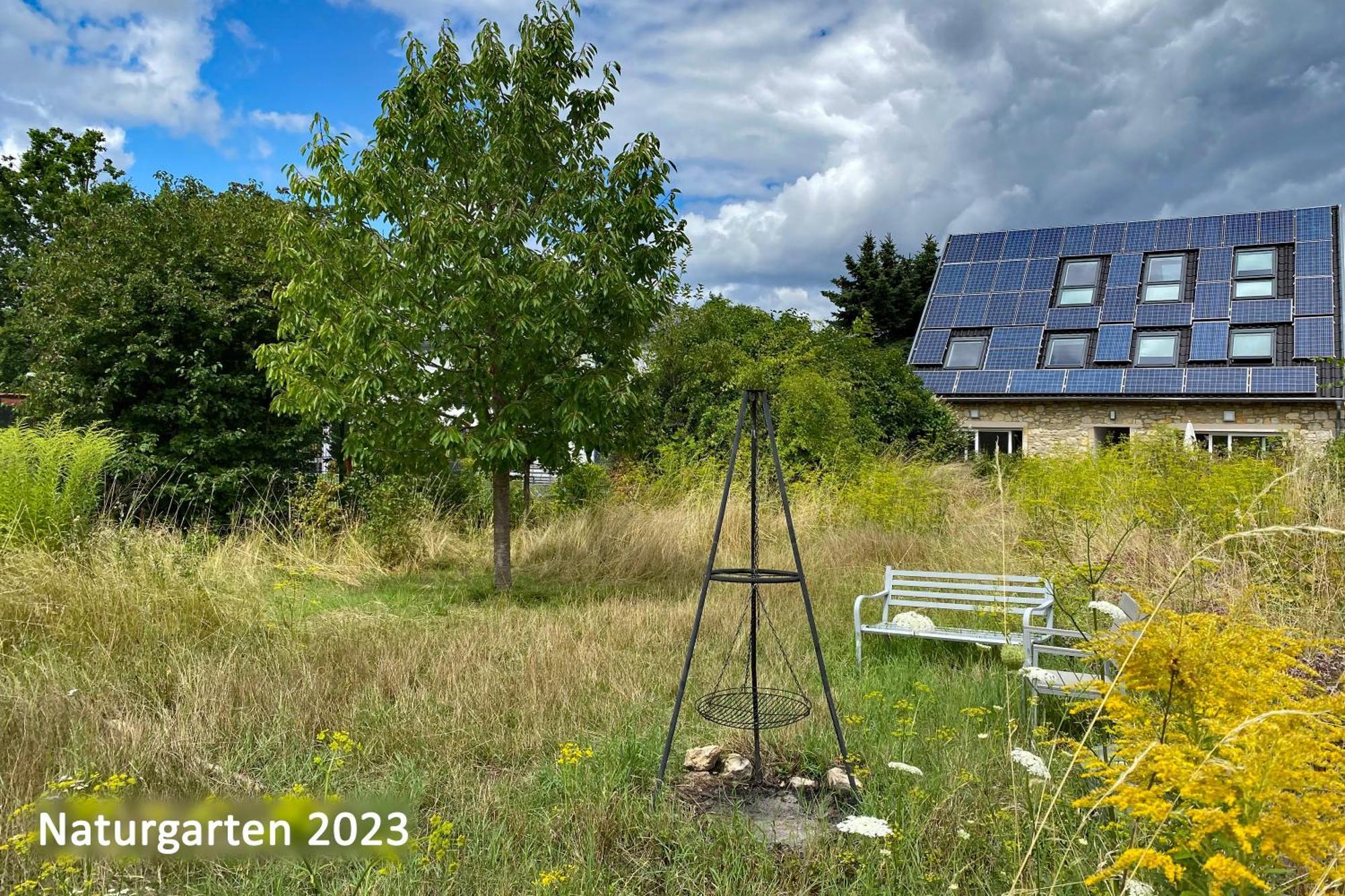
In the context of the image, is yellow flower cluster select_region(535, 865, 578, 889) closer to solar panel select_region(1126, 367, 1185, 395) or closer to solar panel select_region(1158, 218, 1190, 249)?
solar panel select_region(1126, 367, 1185, 395)

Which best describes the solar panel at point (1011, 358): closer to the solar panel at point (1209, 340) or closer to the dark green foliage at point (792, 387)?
the dark green foliage at point (792, 387)

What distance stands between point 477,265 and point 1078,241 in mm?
17456

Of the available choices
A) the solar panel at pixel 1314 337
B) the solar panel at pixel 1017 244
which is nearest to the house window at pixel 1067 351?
the solar panel at pixel 1017 244

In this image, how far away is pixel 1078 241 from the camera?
64.9ft

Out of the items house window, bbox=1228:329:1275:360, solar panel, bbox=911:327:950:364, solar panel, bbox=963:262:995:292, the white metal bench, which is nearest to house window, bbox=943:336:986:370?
solar panel, bbox=911:327:950:364

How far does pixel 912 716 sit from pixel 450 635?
3236mm

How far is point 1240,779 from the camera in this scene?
5.71 ft

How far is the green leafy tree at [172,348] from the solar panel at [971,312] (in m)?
14.7

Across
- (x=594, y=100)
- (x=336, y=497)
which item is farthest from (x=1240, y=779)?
(x=336, y=497)

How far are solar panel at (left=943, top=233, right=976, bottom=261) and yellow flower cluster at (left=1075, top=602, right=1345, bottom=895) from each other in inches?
789

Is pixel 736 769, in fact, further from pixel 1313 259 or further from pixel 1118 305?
pixel 1313 259

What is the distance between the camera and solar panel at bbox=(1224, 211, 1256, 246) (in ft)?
59.3

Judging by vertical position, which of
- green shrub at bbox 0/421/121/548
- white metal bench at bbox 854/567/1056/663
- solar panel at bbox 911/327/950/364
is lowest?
white metal bench at bbox 854/567/1056/663

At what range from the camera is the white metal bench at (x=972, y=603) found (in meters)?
4.92
